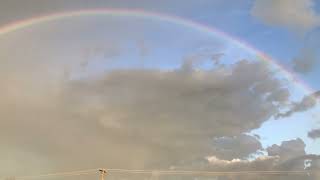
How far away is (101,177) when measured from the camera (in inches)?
2224
